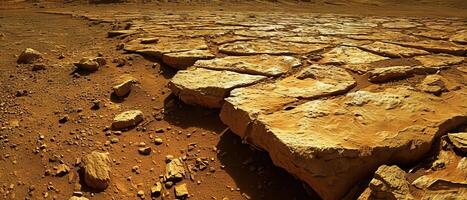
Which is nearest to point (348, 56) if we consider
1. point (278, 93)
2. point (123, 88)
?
point (278, 93)

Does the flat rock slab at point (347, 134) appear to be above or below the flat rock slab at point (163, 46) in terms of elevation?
below

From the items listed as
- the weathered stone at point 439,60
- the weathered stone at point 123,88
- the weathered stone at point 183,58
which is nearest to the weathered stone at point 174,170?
the weathered stone at point 123,88

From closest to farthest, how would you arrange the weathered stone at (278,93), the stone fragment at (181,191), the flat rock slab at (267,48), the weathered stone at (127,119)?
the stone fragment at (181,191) < the weathered stone at (278,93) < the weathered stone at (127,119) < the flat rock slab at (267,48)

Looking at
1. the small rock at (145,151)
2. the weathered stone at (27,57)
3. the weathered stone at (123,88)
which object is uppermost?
the weathered stone at (27,57)

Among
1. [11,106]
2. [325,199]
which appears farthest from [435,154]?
[11,106]

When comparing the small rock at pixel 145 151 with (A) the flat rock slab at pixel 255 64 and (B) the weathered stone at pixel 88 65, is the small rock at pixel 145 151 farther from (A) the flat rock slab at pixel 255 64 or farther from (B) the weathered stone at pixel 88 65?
(B) the weathered stone at pixel 88 65

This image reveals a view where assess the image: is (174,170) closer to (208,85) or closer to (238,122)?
(238,122)
